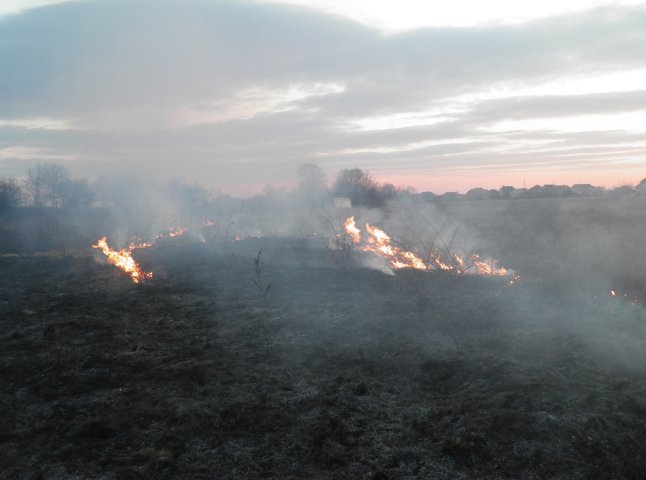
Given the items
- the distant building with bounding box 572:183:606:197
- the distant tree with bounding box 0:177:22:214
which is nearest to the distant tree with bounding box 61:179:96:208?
the distant tree with bounding box 0:177:22:214

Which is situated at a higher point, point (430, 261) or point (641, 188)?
point (641, 188)

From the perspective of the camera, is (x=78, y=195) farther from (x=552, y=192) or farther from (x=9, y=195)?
(x=552, y=192)

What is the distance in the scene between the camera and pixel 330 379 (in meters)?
8.64

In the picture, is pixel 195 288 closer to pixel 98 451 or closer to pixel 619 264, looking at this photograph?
pixel 98 451

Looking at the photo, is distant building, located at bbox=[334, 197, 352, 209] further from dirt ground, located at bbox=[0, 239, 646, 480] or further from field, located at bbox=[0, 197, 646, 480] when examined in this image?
dirt ground, located at bbox=[0, 239, 646, 480]

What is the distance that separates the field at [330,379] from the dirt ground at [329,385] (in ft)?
0.12

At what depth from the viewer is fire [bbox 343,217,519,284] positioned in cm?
1676

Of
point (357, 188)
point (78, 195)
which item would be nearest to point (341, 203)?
point (357, 188)

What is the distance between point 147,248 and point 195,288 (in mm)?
13665

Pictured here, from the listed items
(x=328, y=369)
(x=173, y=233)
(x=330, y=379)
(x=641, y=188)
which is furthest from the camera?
(x=641, y=188)

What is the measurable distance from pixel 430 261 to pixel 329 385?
1198 cm

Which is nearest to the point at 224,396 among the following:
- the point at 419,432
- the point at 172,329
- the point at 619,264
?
the point at 419,432

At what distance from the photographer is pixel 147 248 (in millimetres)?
29109

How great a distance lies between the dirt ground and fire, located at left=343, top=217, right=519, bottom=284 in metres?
1.46
